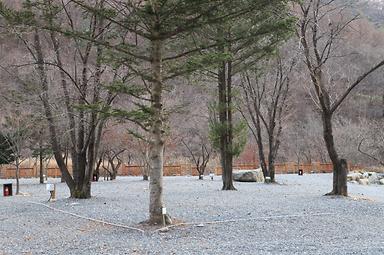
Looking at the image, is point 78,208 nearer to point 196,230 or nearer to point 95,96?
point 95,96

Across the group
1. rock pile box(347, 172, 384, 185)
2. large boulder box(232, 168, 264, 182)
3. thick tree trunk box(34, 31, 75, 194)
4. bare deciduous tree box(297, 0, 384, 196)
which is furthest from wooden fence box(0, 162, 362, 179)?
bare deciduous tree box(297, 0, 384, 196)

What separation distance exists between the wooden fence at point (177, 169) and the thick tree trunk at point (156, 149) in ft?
94.9

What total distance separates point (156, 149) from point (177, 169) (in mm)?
31320

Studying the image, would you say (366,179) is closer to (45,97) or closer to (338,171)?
(338,171)

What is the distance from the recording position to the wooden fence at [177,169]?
38.7 meters

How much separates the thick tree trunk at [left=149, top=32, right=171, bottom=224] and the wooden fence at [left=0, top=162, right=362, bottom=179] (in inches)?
1139

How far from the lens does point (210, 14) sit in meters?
8.53

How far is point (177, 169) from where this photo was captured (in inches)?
1569

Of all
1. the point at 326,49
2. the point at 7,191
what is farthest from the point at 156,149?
the point at 7,191

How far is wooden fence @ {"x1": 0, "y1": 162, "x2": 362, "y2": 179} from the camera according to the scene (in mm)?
38656

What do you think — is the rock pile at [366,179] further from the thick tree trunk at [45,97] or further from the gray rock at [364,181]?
the thick tree trunk at [45,97]

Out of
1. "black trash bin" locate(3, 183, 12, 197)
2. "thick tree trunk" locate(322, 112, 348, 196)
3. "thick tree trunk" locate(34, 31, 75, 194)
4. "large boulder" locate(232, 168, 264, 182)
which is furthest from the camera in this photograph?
"large boulder" locate(232, 168, 264, 182)

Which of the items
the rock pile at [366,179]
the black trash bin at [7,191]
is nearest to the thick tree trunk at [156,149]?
the black trash bin at [7,191]

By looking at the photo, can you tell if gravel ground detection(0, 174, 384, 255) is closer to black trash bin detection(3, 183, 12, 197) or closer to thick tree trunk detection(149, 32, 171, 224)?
thick tree trunk detection(149, 32, 171, 224)
